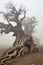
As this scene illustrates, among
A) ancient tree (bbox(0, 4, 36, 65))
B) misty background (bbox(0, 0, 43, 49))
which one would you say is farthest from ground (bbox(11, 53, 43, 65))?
misty background (bbox(0, 0, 43, 49))

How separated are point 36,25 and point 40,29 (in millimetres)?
72

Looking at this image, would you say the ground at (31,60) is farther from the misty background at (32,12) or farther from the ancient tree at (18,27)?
the misty background at (32,12)

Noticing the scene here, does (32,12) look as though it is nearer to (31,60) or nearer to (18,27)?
(18,27)

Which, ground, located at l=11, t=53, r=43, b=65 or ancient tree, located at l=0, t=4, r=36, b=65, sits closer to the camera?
ground, located at l=11, t=53, r=43, b=65

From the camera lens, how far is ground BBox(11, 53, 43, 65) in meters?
1.83

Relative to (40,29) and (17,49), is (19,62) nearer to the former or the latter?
(17,49)

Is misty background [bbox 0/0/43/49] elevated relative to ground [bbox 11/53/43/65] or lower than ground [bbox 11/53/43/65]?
elevated

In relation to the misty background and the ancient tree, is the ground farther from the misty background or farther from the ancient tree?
the misty background

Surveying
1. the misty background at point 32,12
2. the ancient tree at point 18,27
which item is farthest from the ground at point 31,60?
the misty background at point 32,12

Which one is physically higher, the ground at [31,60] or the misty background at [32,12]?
the misty background at [32,12]

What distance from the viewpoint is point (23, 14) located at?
212cm

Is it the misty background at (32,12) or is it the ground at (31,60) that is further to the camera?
the misty background at (32,12)

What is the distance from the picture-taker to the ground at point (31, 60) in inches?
72.1

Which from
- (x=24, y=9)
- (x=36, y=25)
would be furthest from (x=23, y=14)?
(x=36, y=25)
